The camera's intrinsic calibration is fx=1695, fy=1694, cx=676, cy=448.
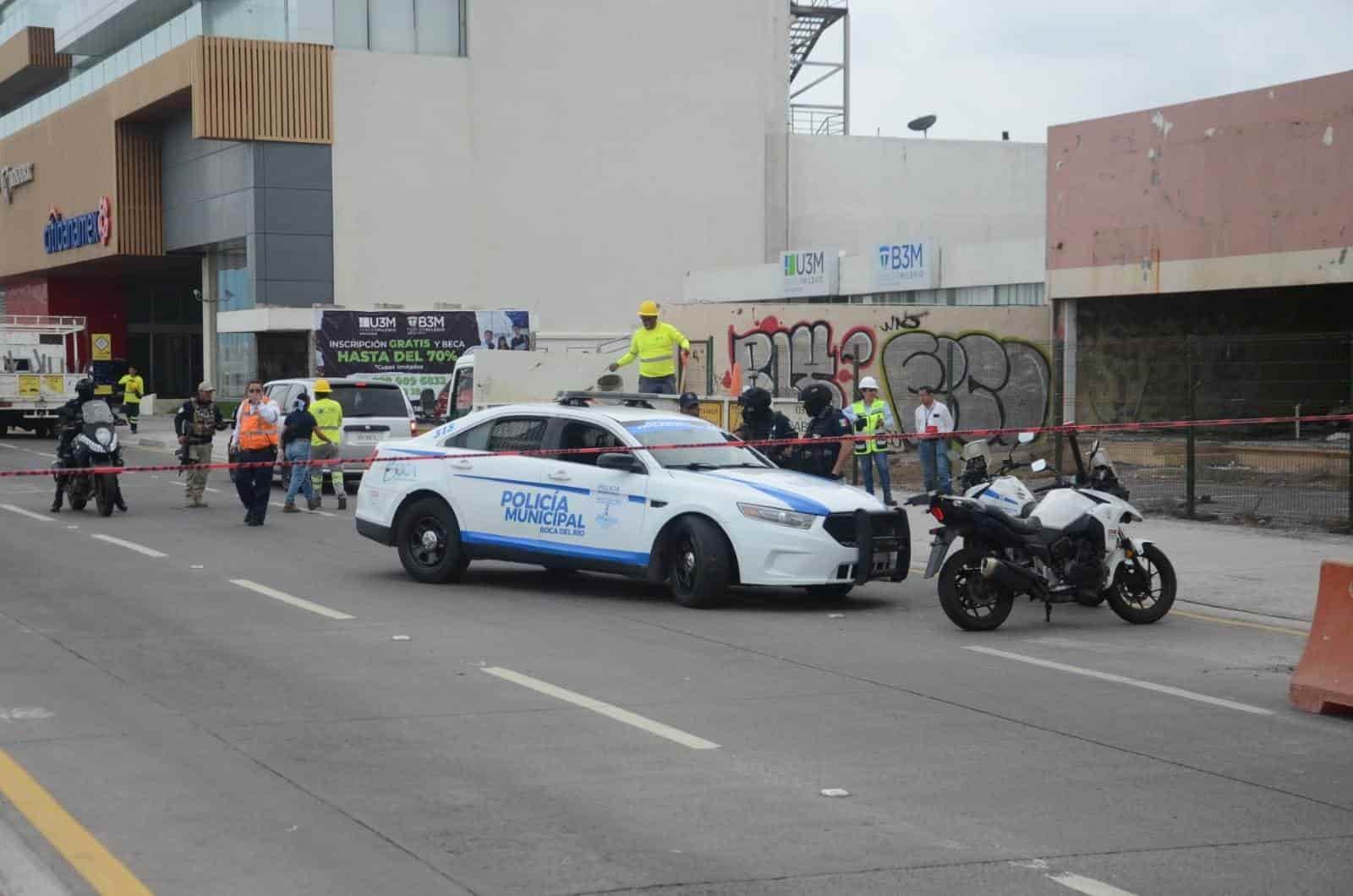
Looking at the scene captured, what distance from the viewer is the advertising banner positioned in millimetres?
38781

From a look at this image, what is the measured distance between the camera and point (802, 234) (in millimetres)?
57625

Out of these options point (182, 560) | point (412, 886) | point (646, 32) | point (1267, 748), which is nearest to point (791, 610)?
point (1267, 748)

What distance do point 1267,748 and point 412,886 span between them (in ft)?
15.1

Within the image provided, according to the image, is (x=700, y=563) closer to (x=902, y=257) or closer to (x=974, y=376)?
(x=974, y=376)

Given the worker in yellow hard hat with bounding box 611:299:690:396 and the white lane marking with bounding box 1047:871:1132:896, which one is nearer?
the white lane marking with bounding box 1047:871:1132:896

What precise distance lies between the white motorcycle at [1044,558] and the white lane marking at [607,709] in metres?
3.42

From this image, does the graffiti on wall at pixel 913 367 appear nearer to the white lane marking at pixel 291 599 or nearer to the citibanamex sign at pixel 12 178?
the white lane marking at pixel 291 599

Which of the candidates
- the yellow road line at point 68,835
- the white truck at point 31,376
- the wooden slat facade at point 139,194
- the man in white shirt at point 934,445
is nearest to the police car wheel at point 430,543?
the yellow road line at point 68,835

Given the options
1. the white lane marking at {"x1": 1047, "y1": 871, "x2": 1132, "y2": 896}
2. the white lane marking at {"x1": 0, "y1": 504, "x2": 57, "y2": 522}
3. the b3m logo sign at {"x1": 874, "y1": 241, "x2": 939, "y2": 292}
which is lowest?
the white lane marking at {"x1": 1047, "y1": 871, "x2": 1132, "y2": 896}

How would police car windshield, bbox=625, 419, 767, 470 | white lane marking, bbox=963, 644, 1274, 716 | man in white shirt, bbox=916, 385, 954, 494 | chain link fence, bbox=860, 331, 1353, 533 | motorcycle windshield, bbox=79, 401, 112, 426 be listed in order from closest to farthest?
white lane marking, bbox=963, 644, 1274, 716 → police car windshield, bbox=625, 419, 767, 470 → chain link fence, bbox=860, 331, 1353, 533 → motorcycle windshield, bbox=79, 401, 112, 426 → man in white shirt, bbox=916, 385, 954, 494

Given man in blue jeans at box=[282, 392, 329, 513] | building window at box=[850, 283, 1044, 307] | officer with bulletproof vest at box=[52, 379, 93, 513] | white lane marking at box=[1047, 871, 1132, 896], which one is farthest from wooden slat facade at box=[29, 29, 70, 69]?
white lane marking at box=[1047, 871, 1132, 896]

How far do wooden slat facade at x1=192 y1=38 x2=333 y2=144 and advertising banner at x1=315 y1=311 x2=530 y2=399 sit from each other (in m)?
12.1

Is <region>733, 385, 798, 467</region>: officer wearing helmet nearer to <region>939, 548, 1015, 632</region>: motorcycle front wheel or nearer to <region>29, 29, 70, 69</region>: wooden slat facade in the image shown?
<region>939, 548, 1015, 632</region>: motorcycle front wheel

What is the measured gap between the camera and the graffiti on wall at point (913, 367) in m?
29.9
